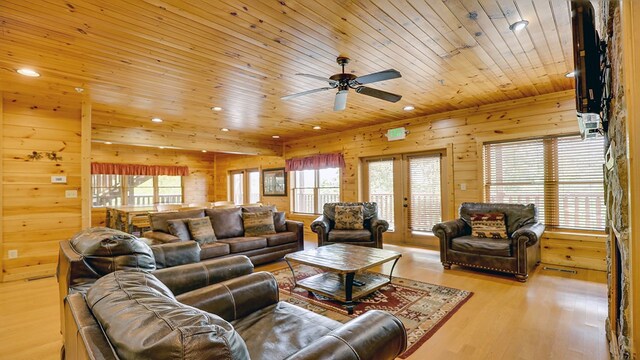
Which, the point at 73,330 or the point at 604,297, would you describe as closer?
the point at 73,330

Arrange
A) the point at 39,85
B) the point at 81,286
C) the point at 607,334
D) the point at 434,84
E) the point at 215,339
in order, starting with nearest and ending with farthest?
the point at 215,339 → the point at 81,286 → the point at 607,334 → the point at 39,85 → the point at 434,84

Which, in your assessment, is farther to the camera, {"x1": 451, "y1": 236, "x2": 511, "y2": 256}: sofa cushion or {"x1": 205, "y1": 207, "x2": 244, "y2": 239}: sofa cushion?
{"x1": 205, "y1": 207, "x2": 244, "y2": 239}: sofa cushion

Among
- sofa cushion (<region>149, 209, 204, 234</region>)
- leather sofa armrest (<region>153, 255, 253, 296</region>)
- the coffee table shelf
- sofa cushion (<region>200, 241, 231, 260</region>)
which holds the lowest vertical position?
the coffee table shelf

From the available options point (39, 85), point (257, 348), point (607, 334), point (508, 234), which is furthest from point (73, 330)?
point (508, 234)

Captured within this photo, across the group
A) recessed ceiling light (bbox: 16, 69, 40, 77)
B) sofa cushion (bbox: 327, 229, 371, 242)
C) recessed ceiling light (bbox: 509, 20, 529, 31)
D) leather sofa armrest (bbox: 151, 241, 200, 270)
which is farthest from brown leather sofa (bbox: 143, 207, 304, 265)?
recessed ceiling light (bbox: 509, 20, 529, 31)

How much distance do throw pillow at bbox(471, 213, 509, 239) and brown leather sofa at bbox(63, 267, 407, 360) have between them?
3341 mm

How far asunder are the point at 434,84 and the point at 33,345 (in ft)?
15.3

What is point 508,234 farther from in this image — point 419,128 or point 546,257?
point 419,128

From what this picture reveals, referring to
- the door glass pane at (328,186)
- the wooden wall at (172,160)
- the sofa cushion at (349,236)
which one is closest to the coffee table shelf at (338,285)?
the sofa cushion at (349,236)

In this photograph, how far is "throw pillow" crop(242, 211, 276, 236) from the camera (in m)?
4.82

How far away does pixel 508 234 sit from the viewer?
4.15 metres

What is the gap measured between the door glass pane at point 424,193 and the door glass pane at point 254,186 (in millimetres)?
4923

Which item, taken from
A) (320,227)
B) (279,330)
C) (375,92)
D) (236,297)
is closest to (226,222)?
(320,227)

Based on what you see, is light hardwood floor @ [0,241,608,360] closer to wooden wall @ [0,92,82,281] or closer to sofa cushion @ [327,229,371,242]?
wooden wall @ [0,92,82,281]
